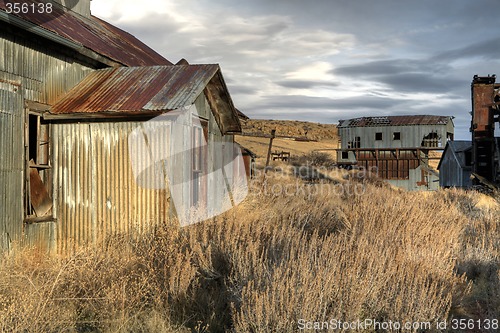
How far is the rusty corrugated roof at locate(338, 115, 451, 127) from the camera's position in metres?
41.8

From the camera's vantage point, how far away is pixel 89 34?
1104 centimetres

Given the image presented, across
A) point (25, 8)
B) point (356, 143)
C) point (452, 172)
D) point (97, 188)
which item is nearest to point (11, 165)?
point (97, 188)

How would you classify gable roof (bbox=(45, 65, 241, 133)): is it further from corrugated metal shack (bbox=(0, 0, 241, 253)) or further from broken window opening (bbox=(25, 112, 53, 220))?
broken window opening (bbox=(25, 112, 53, 220))

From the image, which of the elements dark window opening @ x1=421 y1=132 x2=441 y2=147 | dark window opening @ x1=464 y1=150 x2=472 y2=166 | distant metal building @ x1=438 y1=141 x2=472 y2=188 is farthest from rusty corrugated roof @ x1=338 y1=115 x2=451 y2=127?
dark window opening @ x1=464 y1=150 x2=472 y2=166

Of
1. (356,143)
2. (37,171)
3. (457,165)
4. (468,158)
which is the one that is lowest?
(457,165)

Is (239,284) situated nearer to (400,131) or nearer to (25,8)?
(25,8)

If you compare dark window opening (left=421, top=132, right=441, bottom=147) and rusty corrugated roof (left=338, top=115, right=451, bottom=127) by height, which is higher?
rusty corrugated roof (left=338, top=115, right=451, bottom=127)

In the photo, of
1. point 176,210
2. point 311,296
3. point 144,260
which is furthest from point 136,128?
point 311,296

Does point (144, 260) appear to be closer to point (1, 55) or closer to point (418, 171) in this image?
point (1, 55)

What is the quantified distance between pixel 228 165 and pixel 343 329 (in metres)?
9.33

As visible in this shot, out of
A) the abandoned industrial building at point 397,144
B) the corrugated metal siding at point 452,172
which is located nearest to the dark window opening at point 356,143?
the abandoned industrial building at point 397,144

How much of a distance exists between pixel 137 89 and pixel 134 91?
3.9 inches

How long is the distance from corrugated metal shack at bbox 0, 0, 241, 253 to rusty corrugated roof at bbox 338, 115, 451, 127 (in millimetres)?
35327

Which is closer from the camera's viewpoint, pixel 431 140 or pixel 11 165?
pixel 11 165
